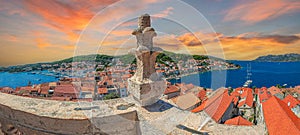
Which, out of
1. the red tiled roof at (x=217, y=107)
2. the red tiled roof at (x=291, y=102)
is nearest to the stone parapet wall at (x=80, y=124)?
the red tiled roof at (x=217, y=107)

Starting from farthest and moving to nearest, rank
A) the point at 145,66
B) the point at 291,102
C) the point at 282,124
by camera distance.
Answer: the point at 291,102
the point at 282,124
the point at 145,66

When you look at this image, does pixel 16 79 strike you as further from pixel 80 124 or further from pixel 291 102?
pixel 291 102

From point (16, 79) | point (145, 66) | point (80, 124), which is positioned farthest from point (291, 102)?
point (16, 79)

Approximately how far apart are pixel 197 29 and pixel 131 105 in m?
1.83

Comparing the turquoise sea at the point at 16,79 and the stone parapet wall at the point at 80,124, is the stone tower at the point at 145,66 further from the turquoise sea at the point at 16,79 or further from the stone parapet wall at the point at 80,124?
the turquoise sea at the point at 16,79

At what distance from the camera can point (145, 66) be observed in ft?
9.94

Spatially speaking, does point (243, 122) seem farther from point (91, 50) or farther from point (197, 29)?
point (91, 50)

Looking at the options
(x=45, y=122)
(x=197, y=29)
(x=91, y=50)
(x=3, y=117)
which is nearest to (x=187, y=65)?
(x=197, y=29)

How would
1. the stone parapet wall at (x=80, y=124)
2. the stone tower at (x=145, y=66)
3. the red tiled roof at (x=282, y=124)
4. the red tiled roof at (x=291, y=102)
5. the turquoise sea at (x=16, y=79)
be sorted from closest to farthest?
the stone parapet wall at (x=80, y=124) < the stone tower at (x=145, y=66) < the red tiled roof at (x=282, y=124) < the red tiled roof at (x=291, y=102) < the turquoise sea at (x=16, y=79)

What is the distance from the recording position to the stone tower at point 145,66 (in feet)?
9.62

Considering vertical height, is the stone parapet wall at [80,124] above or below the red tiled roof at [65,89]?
above

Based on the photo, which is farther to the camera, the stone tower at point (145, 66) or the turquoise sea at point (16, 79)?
the turquoise sea at point (16, 79)

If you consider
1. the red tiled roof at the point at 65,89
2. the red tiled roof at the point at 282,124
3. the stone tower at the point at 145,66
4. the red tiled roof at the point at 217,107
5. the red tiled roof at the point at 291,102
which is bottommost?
the red tiled roof at the point at 217,107

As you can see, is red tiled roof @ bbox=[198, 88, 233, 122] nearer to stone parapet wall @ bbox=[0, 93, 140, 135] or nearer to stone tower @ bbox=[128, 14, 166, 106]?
stone tower @ bbox=[128, 14, 166, 106]
